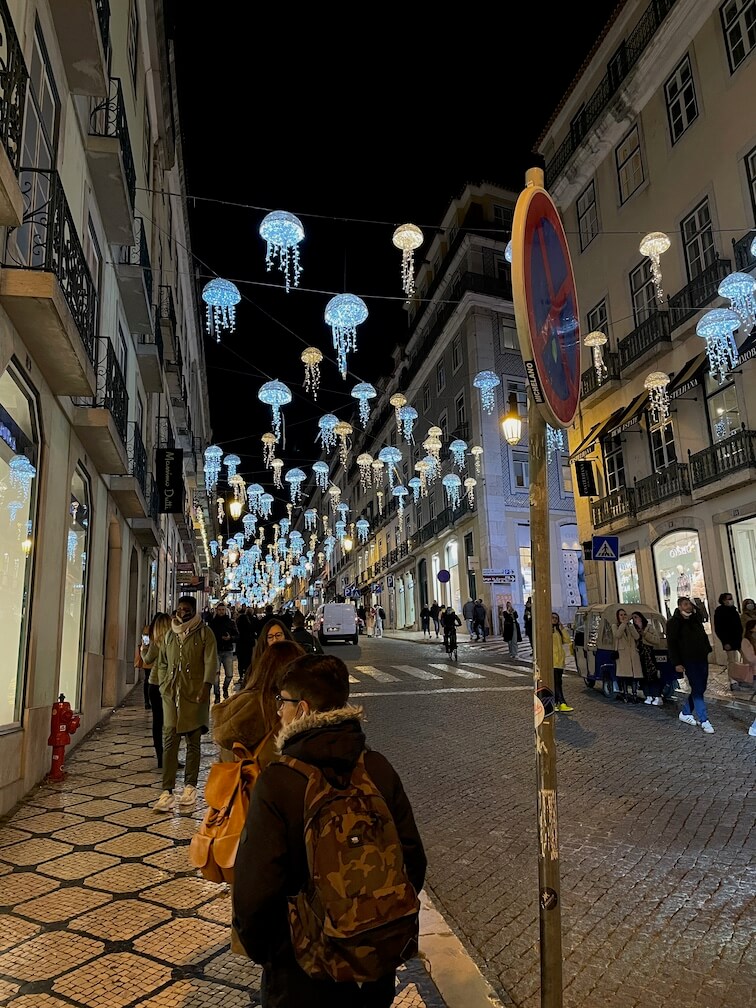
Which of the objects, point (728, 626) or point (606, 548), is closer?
point (728, 626)

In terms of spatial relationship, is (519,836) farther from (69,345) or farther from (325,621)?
(325,621)

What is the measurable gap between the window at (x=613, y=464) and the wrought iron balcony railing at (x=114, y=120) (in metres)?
16.5

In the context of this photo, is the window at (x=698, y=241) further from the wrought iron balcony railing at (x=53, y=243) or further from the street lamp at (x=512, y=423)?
the wrought iron balcony railing at (x=53, y=243)

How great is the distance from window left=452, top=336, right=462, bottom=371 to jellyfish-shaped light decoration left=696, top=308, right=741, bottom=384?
19899 millimetres

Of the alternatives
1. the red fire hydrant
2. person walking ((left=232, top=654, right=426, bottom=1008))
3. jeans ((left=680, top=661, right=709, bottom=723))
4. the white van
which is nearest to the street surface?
jeans ((left=680, top=661, right=709, bottom=723))

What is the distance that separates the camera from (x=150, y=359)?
16.0 metres

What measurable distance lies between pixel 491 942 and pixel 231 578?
64715 mm

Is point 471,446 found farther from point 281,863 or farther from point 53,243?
point 281,863

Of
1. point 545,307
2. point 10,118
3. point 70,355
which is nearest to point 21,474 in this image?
point 70,355

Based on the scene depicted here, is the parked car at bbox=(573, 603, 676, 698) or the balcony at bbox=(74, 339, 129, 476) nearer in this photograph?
the balcony at bbox=(74, 339, 129, 476)

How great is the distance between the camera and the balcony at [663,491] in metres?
18.3

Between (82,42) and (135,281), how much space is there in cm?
519

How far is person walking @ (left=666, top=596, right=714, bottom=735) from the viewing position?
976 cm

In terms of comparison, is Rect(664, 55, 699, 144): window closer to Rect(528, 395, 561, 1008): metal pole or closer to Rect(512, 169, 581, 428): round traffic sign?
Rect(512, 169, 581, 428): round traffic sign
